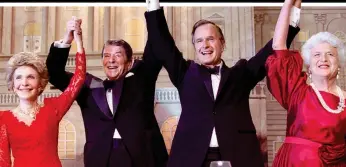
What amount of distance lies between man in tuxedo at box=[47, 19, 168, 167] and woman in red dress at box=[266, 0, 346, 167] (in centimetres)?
62

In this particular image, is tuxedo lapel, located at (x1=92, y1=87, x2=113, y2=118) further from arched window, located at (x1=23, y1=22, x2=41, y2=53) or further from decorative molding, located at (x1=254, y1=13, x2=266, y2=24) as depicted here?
decorative molding, located at (x1=254, y1=13, x2=266, y2=24)

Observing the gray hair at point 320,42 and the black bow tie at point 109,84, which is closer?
the gray hair at point 320,42

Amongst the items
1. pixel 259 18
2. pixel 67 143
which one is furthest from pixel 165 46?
pixel 259 18

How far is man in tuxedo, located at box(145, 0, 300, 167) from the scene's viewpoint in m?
2.31

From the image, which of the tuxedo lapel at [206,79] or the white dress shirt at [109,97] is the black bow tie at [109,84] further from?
the tuxedo lapel at [206,79]

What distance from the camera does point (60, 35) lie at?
4.91m

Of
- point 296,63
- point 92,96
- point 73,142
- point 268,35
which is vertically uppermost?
point 268,35

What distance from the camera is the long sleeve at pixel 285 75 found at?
2338 millimetres

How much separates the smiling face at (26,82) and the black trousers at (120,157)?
0.46m

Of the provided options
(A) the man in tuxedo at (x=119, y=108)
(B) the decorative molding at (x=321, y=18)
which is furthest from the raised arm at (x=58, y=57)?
(B) the decorative molding at (x=321, y=18)

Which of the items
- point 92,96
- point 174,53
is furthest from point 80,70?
point 174,53

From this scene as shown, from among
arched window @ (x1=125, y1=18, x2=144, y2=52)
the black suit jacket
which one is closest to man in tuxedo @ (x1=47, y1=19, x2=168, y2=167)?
the black suit jacket

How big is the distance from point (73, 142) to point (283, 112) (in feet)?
6.78

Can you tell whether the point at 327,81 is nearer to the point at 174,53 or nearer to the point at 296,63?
the point at 296,63
